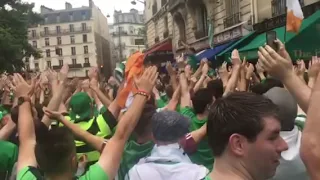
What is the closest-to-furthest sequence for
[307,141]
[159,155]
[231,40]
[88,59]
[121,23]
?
[307,141] → [159,155] → [231,40] → [88,59] → [121,23]

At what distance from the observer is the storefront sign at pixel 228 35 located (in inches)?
868

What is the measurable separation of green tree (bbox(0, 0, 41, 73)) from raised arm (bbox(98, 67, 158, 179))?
26.0m

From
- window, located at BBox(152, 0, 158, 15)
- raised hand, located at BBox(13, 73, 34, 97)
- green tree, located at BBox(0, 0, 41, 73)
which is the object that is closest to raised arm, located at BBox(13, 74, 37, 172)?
raised hand, located at BBox(13, 73, 34, 97)

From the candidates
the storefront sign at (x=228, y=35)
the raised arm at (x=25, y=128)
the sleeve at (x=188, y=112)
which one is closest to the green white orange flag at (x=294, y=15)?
the sleeve at (x=188, y=112)

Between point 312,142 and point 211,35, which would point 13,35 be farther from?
point 312,142

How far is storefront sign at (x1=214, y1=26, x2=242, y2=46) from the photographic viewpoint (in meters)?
22.0

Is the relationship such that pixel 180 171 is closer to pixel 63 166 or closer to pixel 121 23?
pixel 63 166

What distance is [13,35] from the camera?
104ft

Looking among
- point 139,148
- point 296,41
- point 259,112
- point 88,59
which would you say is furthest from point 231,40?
point 88,59

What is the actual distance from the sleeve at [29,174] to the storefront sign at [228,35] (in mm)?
19195

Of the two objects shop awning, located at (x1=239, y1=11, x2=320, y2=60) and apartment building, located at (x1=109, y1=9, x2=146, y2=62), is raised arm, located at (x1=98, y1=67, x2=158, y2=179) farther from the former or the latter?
apartment building, located at (x1=109, y1=9, x2=146, y2=62)

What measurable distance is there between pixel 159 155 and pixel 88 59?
103 metres

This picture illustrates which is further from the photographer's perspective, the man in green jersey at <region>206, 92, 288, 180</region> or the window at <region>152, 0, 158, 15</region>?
the window at <region>152, 0, 158, 15</region>

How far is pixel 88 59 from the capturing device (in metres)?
106
